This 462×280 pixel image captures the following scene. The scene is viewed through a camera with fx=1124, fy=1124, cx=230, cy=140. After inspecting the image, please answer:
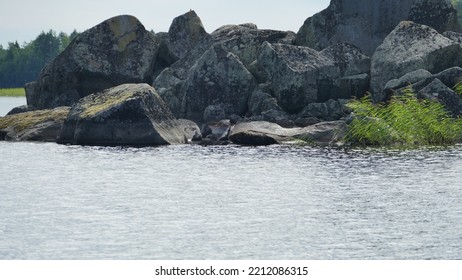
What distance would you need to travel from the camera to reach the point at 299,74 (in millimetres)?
48312

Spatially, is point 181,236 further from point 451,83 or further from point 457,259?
point 451,83

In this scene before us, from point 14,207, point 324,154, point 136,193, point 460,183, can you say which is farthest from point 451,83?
point 14,207

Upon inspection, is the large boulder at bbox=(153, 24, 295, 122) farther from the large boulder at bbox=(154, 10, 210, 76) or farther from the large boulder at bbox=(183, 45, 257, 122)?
the large boulder at bbox=(154, 10, 210, 76)

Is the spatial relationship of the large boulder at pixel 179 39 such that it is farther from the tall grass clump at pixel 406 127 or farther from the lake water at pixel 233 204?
the lake water at pixel 233 204

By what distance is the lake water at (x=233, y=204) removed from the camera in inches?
855

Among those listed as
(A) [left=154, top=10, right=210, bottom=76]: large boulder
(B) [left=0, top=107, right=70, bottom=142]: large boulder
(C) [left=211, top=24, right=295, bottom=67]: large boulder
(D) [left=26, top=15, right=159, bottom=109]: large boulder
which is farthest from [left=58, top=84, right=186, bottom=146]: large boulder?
(A) [left=154, top=10, right=210, bottom=76]: large boulder

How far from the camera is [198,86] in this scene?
50250 mm

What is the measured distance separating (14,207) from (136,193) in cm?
367

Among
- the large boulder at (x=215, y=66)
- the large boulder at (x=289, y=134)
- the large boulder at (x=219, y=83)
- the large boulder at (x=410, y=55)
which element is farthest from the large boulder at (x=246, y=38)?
the large boulder at (x=289, y=134)

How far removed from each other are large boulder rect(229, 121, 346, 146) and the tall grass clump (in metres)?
0.93

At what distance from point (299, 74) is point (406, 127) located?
845 cm

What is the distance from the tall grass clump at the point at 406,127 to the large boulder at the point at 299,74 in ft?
23.3

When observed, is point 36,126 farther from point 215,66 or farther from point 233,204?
point 233,204

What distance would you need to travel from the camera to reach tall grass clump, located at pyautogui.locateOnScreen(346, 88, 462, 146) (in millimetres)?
40688
